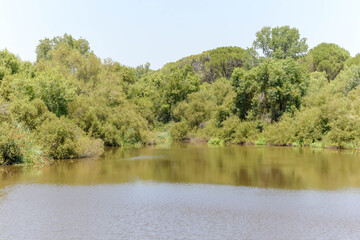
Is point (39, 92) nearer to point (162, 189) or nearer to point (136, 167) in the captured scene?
point (136, 167)

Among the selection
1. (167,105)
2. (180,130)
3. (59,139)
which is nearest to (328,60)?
(167,105)

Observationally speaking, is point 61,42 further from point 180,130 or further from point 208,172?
point 208,172

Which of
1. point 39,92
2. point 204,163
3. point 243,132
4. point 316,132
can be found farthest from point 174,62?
point 204,163

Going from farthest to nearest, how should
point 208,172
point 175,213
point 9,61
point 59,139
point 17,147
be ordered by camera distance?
point 9,61, point 59,139, point 17,147, point 208,172, point 175,213

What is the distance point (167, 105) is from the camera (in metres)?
73.8

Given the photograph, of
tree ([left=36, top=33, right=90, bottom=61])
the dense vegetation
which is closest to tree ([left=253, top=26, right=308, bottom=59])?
the dense vegetation

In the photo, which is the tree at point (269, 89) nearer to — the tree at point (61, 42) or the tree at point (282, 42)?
the tree at point (282, 42)

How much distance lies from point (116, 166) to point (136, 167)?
161cm

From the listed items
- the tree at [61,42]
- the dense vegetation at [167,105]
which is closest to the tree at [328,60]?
the dense vegetation at [167,105]

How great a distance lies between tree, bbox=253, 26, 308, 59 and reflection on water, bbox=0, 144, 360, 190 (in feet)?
164

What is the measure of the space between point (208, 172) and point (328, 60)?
229 feet

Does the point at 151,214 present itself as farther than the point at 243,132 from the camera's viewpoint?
No

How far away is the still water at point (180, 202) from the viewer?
1340cm

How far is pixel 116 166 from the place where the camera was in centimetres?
2975
